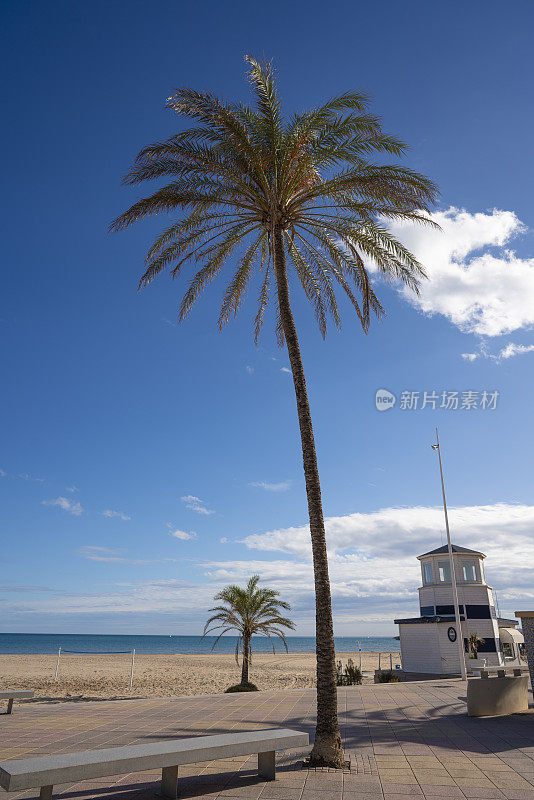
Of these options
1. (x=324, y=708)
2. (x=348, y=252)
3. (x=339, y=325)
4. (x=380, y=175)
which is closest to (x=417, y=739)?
(x=324, y=708)

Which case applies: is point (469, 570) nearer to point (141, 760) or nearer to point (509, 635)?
point (509, 635)

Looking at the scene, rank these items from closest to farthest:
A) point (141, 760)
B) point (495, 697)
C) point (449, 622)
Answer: point (141, 760) < point (495, 697) < point (449, 622)

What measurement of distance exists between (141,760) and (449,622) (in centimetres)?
2402

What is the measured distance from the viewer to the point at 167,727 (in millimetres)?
10508

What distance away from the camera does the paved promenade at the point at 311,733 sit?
257 inches

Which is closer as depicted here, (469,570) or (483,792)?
(483,792)

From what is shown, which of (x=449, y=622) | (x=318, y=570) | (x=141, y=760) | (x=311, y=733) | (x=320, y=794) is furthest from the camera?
(x=449, y=622)

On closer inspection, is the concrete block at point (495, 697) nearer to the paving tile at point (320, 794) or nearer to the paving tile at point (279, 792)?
the paving tile at point (320, 794)

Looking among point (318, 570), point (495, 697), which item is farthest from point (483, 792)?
point (495, 697)

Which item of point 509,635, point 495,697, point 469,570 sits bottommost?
point 495,697

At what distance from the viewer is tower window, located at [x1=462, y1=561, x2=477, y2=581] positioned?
28.8 meters

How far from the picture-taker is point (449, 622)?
26.1 metres

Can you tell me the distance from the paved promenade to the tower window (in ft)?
45.0

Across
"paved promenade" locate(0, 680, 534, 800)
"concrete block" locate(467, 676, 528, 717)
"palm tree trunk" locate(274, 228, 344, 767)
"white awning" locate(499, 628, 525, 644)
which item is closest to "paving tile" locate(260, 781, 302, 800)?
"paved promenade" locate(0, 680, 534, 800)
